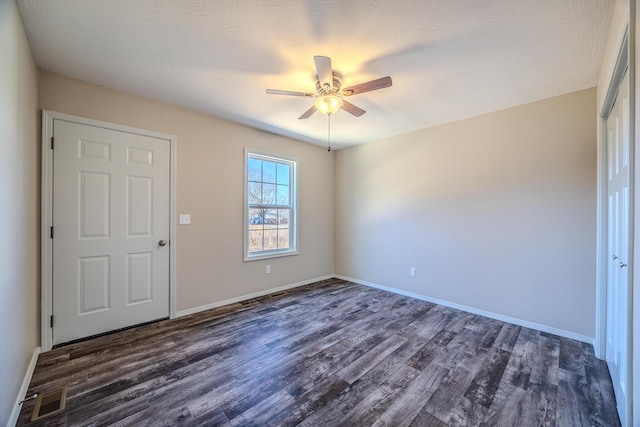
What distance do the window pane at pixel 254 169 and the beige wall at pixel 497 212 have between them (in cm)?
180

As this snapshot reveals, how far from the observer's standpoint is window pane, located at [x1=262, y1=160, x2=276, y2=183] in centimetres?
402

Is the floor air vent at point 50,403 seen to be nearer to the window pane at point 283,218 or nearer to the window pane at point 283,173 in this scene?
the window pane at point 283,218

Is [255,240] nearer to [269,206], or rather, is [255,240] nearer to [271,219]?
[271,219]

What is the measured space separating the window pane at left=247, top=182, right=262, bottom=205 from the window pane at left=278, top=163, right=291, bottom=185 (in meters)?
0.41

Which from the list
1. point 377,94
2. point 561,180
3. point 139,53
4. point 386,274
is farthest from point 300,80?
point 386,274

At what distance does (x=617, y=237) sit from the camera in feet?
6.15

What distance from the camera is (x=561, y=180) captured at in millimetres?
2660

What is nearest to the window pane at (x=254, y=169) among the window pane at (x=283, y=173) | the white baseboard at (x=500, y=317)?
the window pane at (x=283, y=173)

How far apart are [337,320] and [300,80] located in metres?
2.55

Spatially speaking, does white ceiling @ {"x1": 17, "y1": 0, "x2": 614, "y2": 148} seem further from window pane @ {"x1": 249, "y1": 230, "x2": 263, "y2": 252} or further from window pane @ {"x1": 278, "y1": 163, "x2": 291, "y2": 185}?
window pane @ {"x1": 249, "y1": 230, "x2": 263, "y2": 252}

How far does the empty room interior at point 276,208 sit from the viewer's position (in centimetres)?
162

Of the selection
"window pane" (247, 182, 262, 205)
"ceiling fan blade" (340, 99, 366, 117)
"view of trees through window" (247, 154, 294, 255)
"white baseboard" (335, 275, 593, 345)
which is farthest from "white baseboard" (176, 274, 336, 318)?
"ceiling fan blade" (340, 99, 366, 117)

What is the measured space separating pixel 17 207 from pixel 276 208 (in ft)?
9.12

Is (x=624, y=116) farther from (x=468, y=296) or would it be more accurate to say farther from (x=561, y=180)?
(x=468, y=296)
